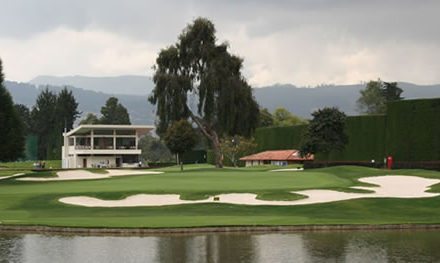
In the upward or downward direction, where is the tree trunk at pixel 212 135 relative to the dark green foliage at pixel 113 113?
downward

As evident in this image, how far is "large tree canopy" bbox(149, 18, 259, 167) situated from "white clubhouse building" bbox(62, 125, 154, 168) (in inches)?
1357

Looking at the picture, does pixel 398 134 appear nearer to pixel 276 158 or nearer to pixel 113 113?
pixel 276 158

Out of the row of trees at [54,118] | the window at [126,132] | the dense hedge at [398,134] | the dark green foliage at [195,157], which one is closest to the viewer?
the dense hedge at [398,134]

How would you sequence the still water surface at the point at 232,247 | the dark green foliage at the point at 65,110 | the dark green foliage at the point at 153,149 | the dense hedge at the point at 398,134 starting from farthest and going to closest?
the dark green foliage at the point at 153,149, the dark green foliage at the point at 65,110, the dense hedge at the point at 398,134, the still water surface at the point at 232,247

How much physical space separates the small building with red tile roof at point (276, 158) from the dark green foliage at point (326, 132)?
15063 millimetres

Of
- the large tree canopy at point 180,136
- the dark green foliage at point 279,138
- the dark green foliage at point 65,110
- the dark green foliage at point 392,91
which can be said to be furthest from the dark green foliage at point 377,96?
the large tree canopy at point 180,136

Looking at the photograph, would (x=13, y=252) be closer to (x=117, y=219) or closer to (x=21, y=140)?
(x=117, y=219)

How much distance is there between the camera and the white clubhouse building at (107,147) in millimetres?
102875

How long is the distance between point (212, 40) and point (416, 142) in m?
23.3

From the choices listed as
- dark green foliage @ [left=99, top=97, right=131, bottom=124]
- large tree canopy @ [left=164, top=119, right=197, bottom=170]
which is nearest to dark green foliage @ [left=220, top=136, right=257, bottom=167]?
large tree canopy @ [left=164, top=119, right=197, bottom=170]

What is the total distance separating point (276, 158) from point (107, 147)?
97.8 ft

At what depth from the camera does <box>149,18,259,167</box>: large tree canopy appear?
67312mm

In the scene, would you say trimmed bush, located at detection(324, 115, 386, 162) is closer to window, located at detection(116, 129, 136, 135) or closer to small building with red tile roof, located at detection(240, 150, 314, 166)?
small building with red tile roof, located at detection(240, 150, 314, 166)

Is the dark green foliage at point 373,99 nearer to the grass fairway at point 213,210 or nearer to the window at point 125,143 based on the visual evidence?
the window at point 125,143
